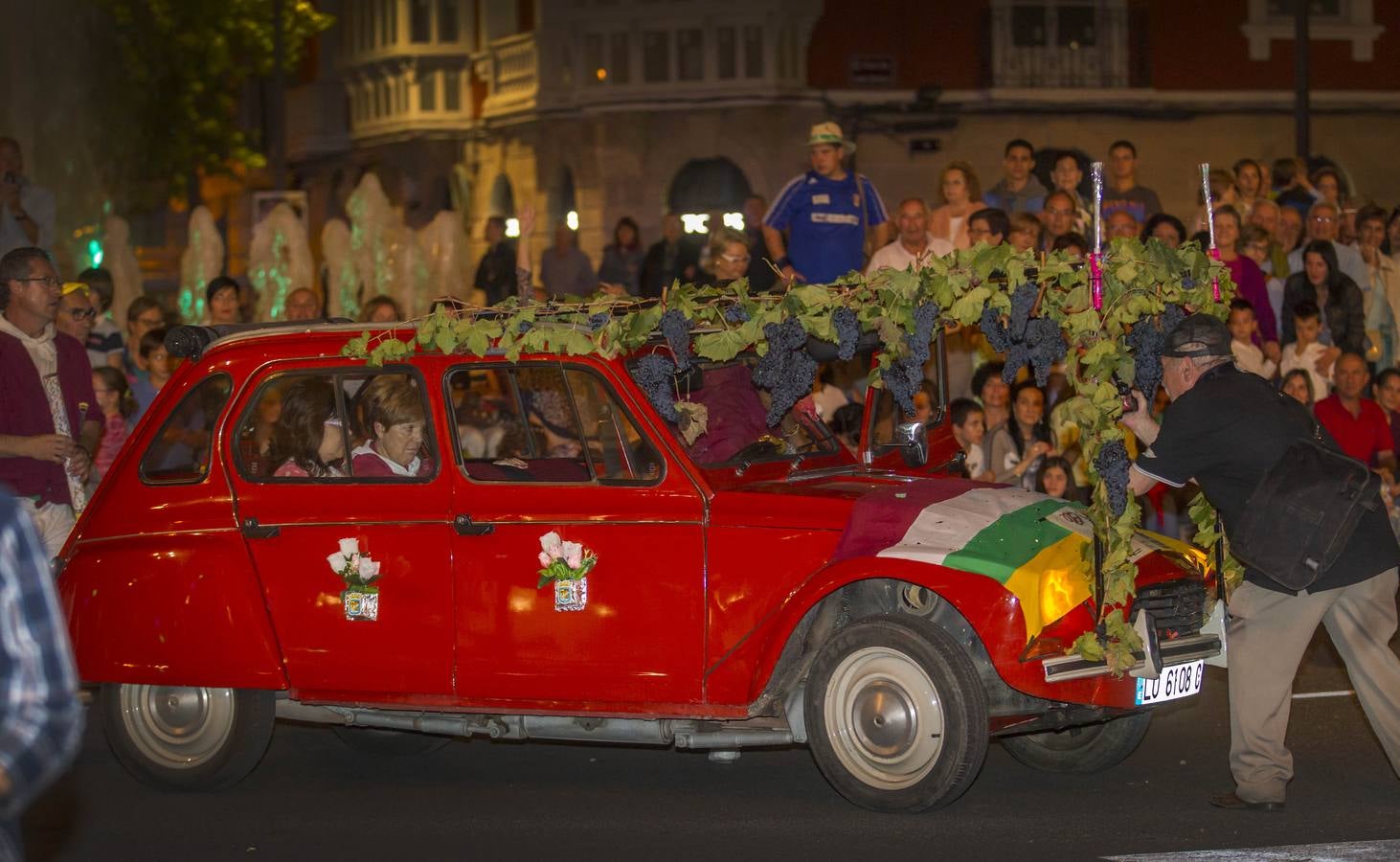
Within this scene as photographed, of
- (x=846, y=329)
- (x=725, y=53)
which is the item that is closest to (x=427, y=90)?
(x=725, y=53)

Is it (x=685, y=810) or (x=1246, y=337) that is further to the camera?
(x=1246, y=337)

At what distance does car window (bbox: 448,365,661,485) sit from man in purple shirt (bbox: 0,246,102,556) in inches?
81.0

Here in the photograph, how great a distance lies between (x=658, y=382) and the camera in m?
8.51

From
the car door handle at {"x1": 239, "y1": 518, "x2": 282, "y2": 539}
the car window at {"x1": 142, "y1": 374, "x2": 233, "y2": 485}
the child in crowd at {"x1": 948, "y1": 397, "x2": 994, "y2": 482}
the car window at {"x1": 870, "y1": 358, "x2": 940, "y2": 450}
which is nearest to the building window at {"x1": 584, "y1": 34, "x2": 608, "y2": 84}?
the child in crowd at {"x1": 948, "y1": 397, "x2": 994, "y2": 482}

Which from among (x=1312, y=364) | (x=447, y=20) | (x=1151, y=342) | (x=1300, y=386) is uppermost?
(x=447, y=20)

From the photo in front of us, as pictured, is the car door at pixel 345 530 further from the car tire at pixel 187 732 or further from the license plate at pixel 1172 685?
the license plate at pixel 1172 685

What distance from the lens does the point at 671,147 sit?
35.6 metres

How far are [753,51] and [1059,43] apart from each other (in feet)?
16.1

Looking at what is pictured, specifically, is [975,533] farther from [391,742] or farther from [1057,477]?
[1057,477]

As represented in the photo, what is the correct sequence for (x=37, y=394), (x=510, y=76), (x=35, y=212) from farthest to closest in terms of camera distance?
(x=510, y=76), (x=35, y=212), (x=37, y=394)

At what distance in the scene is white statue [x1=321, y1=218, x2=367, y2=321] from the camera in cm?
2583

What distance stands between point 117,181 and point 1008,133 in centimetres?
1642

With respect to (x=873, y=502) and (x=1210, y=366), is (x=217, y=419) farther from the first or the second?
(x=1210, y=366)

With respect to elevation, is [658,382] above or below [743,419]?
above
